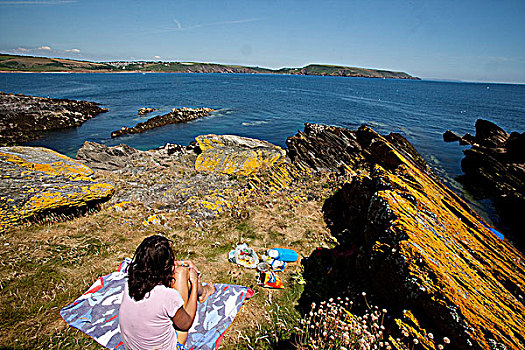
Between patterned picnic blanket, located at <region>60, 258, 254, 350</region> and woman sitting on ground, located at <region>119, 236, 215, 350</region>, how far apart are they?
2.88 ft

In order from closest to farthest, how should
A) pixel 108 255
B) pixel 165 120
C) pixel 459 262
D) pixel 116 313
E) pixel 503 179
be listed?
pixel 116 313 < pixel 459 262 < pixel 108 255 < pixel 503 179 < pixel 165 120

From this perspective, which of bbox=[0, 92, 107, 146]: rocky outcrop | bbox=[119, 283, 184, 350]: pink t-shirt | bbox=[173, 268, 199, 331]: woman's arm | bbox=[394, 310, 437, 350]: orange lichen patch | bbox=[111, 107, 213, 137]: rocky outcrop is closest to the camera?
bbox=[119, 283, 184, 350]: pink t-shirt

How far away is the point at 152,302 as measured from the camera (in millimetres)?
3182

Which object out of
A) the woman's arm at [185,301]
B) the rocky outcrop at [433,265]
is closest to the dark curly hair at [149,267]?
the woman's arm at [185,301]

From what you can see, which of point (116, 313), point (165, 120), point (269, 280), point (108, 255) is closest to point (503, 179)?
point (269, 280)

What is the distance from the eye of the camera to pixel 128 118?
42.5 meters

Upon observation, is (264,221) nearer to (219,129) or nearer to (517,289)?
(517,289)

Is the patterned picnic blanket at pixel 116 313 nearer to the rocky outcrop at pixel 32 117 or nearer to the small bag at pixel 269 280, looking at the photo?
the small bag at pixel 269 280

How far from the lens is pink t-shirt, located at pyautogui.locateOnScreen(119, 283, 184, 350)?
314 cm

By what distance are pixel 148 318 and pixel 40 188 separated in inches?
313

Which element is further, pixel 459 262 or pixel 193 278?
pixel 459 262

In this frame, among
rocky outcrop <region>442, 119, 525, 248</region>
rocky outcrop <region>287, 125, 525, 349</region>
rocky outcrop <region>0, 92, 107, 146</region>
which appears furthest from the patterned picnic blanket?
rocky outcrop <region>0, 92, 107, 146</region>

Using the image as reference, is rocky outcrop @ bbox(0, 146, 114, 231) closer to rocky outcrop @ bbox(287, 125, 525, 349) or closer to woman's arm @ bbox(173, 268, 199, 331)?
woman's arm @ bbox(173, 268, 199, 331)

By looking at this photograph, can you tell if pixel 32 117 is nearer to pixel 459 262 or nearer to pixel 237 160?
pixel 237 160
